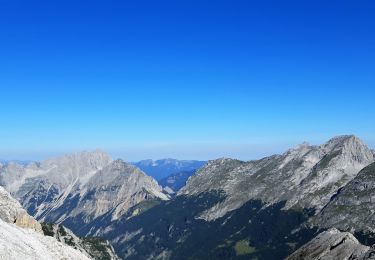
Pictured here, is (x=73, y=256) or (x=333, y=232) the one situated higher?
(x=333, y=232)

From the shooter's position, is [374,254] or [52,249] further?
[52,249]

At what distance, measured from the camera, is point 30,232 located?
108 metres

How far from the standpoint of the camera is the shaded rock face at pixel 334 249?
3000 inches

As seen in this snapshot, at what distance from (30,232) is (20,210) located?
1497 inches

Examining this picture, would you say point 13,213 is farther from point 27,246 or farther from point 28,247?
point 28,247

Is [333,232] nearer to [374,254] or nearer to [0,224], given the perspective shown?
[374,254]

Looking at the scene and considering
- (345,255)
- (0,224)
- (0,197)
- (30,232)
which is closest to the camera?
(345,255)

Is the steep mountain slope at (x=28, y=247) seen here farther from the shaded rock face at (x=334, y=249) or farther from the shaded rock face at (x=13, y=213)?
the shaded rock face at (x=334, y=249)

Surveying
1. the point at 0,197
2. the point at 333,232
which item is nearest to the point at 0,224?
the point at 0,197

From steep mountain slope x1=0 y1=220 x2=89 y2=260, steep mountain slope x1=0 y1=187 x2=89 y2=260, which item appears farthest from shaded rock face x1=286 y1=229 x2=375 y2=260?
steep mountain slope x1=0 y1=187 x2=89 y2=260

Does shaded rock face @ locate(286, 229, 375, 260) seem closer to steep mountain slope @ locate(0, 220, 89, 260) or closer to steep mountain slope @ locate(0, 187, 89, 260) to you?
steep mountain slope @ locate(0, 220, 89, 260)

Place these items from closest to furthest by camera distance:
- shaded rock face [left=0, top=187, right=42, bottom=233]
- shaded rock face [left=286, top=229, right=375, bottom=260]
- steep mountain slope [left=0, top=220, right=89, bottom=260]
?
shaded rock face [left=286, top=229, right=375, bottom=260] → steep mountain slope [left=0, top=220, right=89, bottom=260] → shaded rock face [left=0, top=187, right=42, bottom=233]

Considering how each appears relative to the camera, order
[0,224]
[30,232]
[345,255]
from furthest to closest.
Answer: [30,232] < [0,224] < [345,255]

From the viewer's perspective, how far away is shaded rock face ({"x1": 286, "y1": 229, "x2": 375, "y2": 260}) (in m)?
76.2
